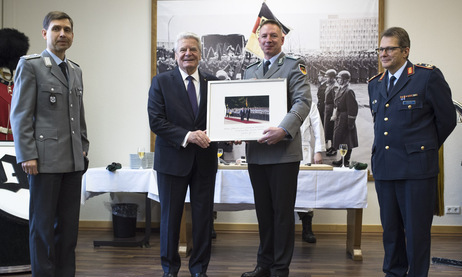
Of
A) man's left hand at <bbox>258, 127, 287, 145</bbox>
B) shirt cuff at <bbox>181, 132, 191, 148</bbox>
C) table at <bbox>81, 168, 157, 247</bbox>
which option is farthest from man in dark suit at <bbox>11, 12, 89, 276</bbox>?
table at <bbox>81, 168, 157, 247</bbox>

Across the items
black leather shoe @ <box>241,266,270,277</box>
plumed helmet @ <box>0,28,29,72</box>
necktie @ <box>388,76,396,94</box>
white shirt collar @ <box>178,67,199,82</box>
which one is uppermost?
plumed helmet @ <box>0,28,29,72</box>

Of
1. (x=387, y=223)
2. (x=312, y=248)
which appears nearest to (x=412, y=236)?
(x=387, y=223)

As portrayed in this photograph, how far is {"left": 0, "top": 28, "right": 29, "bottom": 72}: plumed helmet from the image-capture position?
3.09m

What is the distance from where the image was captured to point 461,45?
16.2 ft

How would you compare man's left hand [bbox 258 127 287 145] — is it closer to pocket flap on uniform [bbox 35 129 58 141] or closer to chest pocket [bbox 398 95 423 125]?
chest pocket [bbox 398 95 423 125]

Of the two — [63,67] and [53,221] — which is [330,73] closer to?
[63,67]

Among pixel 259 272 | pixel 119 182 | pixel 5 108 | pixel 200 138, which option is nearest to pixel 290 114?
pixel 200 138

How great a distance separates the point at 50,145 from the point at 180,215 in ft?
2.95

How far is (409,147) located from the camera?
2490 mm

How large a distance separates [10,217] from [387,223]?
2471 millimetres

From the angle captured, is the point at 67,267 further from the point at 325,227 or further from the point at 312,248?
the point at 325,227

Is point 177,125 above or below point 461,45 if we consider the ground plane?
below

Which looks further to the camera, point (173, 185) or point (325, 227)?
point (325, 227)

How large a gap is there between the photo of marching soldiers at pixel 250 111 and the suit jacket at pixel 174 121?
223 mm
